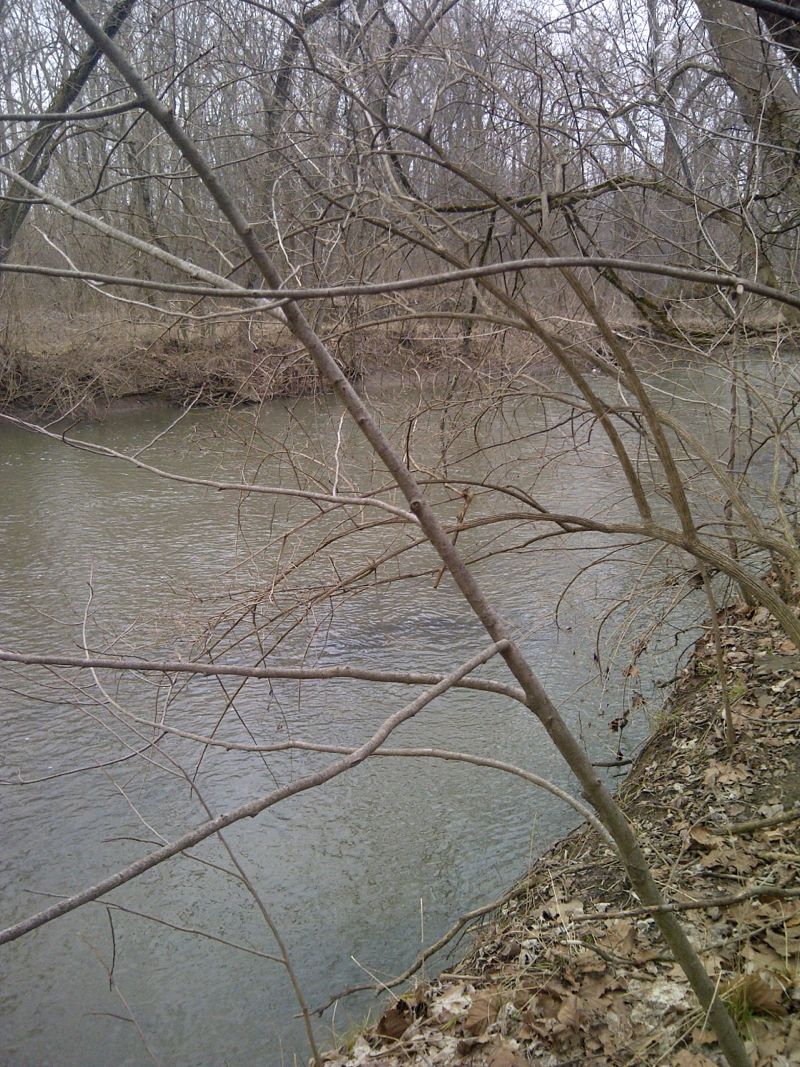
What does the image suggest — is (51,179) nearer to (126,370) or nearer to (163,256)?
(126,370)

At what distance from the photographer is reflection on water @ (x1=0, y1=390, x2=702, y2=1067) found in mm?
3758

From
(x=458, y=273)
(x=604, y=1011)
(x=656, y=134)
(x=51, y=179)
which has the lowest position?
(x=604, y=1011)

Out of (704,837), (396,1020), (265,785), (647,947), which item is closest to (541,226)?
(704,837)

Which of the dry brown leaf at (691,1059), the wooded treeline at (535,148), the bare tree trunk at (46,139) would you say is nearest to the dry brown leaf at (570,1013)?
the dry brown leaf at (691,1059)

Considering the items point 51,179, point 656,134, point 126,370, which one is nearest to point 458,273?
point 656,134

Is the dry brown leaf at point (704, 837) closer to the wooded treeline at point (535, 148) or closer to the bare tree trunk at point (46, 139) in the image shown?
the wooded treeline at point (535, 148)

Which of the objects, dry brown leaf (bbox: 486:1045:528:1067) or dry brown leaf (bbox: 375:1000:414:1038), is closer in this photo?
dry brown leaf (bbox: 486:1045:528:1067)

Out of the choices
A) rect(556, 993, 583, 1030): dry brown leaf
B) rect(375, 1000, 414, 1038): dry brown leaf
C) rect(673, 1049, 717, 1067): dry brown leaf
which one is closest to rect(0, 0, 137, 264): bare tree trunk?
rect(375, 1000, 414, 1038): dry brown leaf

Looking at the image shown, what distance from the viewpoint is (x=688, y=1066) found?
258 cm

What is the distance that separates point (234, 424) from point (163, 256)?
11.4 ft

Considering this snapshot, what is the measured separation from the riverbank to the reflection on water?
1.63 ft

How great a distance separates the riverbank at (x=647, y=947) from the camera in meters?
2.73

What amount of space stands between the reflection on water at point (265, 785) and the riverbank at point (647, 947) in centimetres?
50

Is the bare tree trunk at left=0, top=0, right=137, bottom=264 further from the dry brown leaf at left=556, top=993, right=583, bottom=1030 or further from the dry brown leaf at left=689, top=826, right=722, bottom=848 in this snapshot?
the dry brown leaf at left=556, top=993, right=583, bottom=1030
